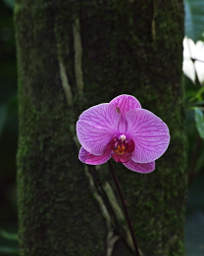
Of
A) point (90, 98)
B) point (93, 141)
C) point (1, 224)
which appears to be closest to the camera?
point (93, 141)

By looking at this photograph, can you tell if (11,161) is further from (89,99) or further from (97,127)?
(97,127)

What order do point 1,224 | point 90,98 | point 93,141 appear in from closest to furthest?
point 93,141
point 90,98
point 1,224

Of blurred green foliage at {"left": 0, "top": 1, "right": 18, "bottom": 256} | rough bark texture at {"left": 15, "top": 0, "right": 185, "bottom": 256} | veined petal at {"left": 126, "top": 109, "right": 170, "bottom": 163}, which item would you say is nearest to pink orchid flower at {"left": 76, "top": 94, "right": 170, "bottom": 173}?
veined petal at {"left": 126, "top": 109, "right": 170, "bottom": 163}

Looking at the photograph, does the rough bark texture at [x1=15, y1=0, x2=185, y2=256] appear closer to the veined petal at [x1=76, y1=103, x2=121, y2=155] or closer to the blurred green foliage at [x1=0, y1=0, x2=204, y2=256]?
the veined petal at [x1=76, y1=103, x2=121, y2=155]

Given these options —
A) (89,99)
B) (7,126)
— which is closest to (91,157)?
(89,99)

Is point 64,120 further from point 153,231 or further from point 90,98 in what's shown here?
point 153,231

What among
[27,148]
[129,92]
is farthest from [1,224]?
[129,92]
